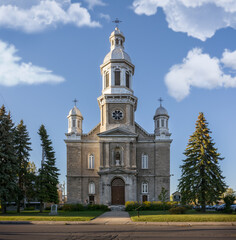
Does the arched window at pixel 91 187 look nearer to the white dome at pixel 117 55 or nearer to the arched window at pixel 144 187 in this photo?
the arched window at pixel 144 187

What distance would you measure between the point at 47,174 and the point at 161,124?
62.5 ft

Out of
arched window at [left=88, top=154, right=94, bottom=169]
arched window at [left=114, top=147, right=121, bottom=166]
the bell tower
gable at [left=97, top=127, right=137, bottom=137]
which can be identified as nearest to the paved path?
arched window at [left=114, top=147, right=121, bottom=166]

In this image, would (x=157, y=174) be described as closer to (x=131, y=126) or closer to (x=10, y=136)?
(x=131, y=126)

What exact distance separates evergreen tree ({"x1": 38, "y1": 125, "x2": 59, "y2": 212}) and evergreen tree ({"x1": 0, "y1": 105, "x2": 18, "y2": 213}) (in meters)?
3.71

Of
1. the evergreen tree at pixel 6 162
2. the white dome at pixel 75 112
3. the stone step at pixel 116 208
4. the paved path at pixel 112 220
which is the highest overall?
the white dome at pixel 75 112

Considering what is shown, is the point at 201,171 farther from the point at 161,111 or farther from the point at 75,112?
the point at 75,112

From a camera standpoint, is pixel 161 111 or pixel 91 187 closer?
pixel 91 187

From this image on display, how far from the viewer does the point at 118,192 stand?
4459 centimetres

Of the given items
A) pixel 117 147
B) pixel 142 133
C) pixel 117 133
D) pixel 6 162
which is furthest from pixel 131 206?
pixel 6 162

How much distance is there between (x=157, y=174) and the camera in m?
47.7

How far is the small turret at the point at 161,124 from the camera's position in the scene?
48.8m

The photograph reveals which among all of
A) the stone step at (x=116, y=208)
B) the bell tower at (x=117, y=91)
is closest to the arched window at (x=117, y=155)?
the bell tower at (x=117, y=91)

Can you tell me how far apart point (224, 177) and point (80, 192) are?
69.1 feet

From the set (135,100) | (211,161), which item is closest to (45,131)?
(135,100)
